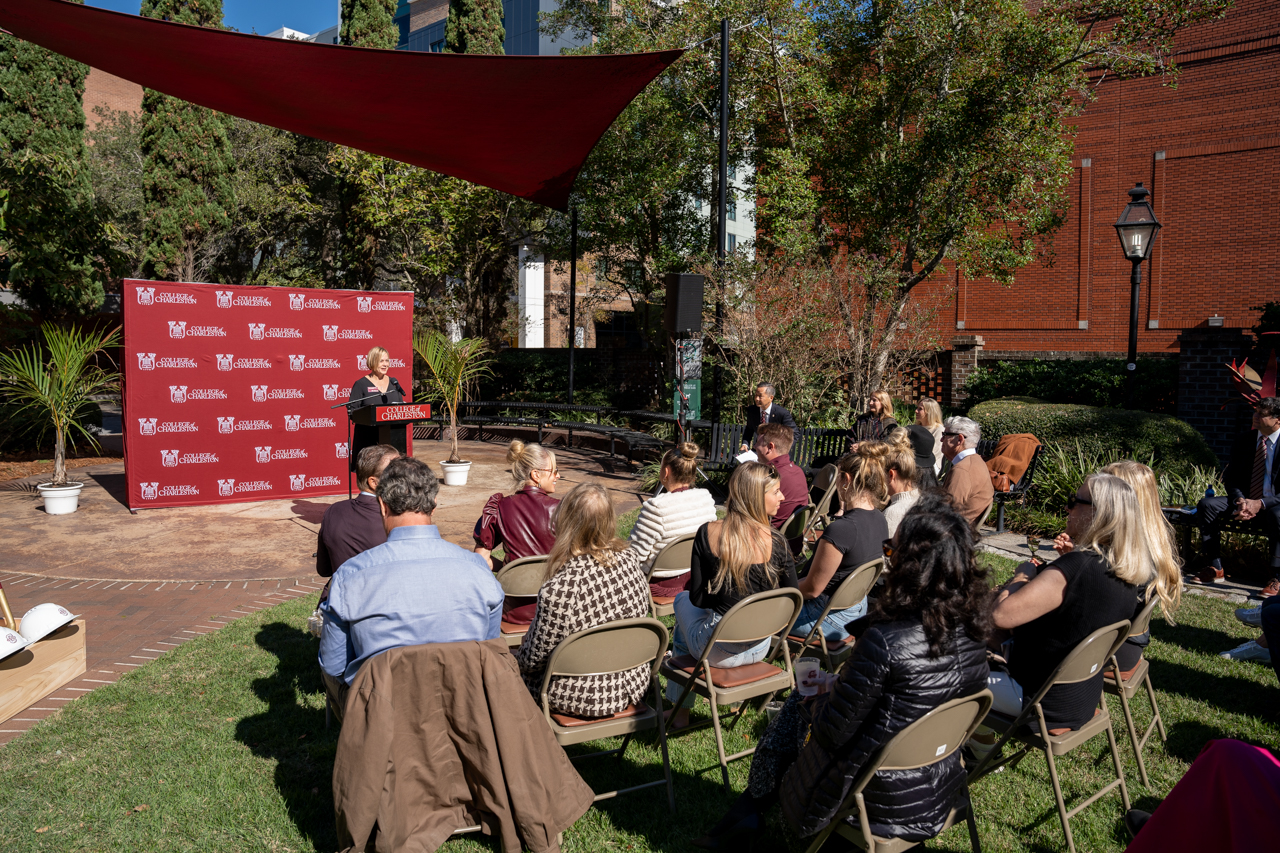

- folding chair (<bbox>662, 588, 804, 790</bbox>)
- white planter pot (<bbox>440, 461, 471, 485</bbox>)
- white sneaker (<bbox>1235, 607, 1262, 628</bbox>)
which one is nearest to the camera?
folding chair (<bbox>662, 588, 804, 790</bbox>)

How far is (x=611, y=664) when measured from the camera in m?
2.88

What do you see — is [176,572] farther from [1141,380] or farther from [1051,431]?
[1141,380]

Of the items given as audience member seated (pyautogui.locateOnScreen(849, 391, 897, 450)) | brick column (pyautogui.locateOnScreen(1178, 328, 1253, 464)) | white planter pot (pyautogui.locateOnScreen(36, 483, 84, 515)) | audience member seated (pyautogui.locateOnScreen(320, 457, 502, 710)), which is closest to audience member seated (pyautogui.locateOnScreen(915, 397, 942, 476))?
audience member seated (pyautogui.locateOnScreen(849, 391, 897, 450))

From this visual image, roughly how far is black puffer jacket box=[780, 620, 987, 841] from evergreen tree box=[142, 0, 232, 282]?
19284mm

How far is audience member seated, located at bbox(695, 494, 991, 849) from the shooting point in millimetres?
2318

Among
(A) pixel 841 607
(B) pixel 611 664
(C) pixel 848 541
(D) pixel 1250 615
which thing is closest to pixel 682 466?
(C) pixel 848 541

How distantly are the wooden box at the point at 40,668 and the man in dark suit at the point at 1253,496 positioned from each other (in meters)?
7.04

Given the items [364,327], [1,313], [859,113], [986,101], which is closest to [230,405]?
[364,327]

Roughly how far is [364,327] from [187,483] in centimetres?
272

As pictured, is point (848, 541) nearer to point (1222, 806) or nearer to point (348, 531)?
point (348, 531)

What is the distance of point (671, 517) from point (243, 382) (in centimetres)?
692

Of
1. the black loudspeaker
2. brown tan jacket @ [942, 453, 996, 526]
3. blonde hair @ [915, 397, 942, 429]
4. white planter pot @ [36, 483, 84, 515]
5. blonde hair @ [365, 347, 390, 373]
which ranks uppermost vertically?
the black loudspeaker

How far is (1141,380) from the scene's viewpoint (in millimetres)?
13523

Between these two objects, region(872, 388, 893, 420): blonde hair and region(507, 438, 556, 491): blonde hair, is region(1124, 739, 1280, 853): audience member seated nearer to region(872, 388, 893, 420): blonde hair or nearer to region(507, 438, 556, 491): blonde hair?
region(507, 438, 556, 491): blonde hair
